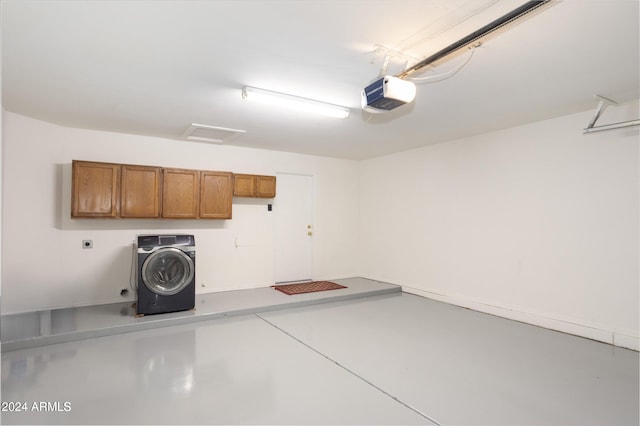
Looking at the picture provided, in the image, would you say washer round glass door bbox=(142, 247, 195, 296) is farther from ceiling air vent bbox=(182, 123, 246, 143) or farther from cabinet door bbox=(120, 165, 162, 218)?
ceiling air vent bbox=(182, 123, 246, 143)

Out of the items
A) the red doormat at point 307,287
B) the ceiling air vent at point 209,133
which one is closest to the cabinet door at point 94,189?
the ceiling air vent at point 209,133

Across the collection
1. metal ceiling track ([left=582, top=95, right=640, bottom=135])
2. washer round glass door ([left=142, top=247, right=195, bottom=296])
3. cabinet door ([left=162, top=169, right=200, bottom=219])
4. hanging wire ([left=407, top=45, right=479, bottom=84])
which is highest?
hanging wire ([left=407, top=45, right=479, bottom=84])

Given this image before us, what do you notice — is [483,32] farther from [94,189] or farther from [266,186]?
[94,189]

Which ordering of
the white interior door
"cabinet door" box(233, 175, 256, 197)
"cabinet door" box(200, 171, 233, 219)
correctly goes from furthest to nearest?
the white interior door → "cabinet door" box(233, 175, 256, 197) → "cabinet door" box(200, 171, 233, 219)

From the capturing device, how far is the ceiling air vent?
4819mm

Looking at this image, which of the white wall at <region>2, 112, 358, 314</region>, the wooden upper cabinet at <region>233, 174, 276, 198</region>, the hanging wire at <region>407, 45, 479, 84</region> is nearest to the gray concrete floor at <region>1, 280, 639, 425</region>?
the white wall at <region>2, 112, 358, 314</region>

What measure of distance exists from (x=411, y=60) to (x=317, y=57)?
0.77 m

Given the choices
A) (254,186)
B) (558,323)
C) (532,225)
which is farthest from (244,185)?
(558,323)

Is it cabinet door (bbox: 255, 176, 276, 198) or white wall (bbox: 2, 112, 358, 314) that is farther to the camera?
cabinet door (bbox: 255, 176, 276, 198)

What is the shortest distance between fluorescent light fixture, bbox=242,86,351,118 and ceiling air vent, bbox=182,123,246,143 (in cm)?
150

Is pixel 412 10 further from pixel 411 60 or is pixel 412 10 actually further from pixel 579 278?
pixel 579 278

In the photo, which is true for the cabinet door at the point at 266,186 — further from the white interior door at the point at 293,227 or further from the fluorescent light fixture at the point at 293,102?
the fluorescent light fixture at the point at 293,102

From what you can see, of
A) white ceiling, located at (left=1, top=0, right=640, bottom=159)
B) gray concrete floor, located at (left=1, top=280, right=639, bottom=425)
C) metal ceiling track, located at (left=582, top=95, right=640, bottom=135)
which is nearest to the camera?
white ceiling, located at (left=1, top=0, right=640, bottom=159)

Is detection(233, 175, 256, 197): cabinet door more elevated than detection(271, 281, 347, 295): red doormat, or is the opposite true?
detection(233, 175, 256, 197): cabinet door
